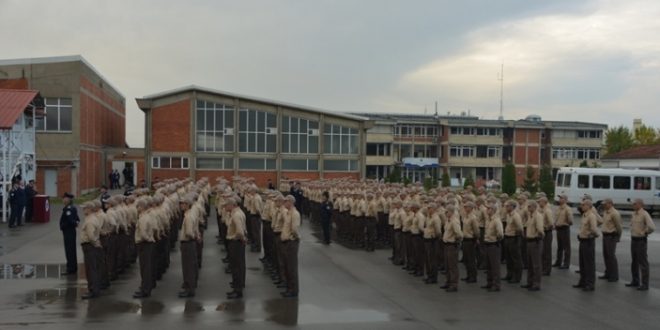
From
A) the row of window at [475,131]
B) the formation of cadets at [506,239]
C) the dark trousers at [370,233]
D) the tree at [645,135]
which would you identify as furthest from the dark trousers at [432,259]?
the tree at [645,135]

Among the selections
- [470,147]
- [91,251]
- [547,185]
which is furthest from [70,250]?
[470,147]

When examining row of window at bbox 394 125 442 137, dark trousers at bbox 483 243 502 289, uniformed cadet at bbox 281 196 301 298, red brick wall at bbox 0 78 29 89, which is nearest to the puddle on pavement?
uniformed cadet at bbox 281 196 301 298

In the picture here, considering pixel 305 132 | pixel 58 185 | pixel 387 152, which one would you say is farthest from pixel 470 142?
pixel 58 185

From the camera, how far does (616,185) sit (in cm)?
3469

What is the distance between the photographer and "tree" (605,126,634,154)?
253 feet

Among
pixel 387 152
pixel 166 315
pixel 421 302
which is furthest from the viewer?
pixel 387 152

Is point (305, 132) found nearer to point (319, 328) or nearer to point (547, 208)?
point (547, 208)

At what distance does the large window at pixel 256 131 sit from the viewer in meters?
48.6

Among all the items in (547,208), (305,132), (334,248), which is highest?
(305,132)

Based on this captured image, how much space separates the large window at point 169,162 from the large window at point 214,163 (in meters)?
0.91

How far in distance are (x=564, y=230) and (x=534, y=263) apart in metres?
3.36

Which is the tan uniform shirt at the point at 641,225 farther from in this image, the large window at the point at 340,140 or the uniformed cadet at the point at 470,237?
the large window at the point at 340,140

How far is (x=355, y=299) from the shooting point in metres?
11.9

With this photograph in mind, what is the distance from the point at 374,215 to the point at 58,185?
93.6ft
